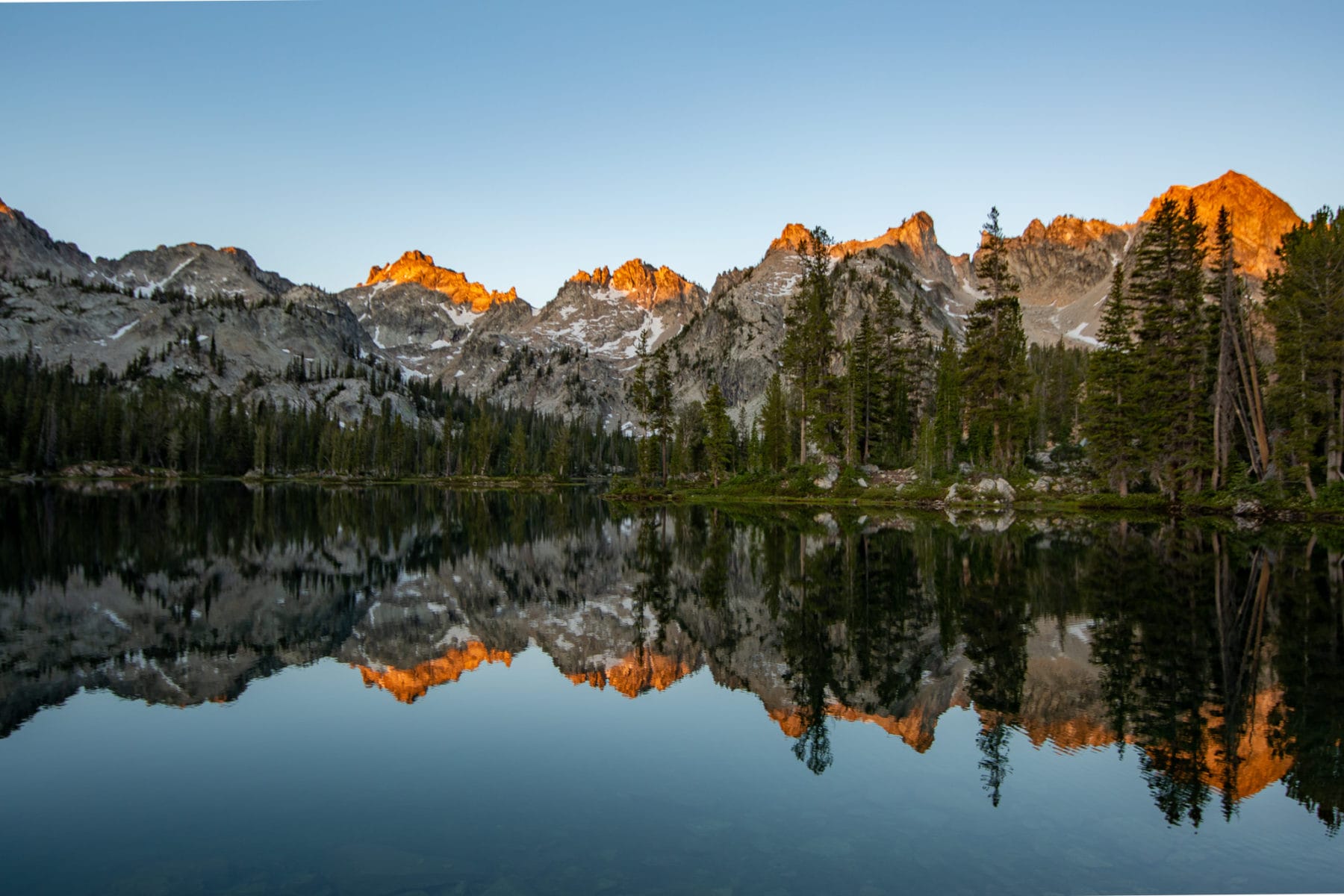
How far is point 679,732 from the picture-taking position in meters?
12.2

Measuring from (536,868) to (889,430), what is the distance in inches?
3241

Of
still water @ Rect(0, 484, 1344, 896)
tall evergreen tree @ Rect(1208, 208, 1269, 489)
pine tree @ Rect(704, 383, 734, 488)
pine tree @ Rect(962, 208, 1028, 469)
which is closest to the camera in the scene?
still water @ Rect(0, 484, 1344, 896)

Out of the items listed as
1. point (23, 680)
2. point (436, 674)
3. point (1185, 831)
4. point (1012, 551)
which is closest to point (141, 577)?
point (23, 680)

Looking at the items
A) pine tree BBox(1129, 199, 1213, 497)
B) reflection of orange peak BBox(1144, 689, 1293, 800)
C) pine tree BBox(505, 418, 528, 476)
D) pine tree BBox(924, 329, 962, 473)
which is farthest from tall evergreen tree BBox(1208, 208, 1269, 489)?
pine tree BBox(505, 418, 528, 476)

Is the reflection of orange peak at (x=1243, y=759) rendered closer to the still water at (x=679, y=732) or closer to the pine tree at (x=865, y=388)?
the still water at (x=679, y=732)

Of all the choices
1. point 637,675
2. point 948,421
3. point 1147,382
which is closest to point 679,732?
point 637,675

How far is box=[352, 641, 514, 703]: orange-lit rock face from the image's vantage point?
14.6 metres

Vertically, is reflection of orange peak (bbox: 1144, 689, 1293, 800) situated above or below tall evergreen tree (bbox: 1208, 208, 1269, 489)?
below

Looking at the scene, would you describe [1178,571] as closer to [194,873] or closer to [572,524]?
[194,873]

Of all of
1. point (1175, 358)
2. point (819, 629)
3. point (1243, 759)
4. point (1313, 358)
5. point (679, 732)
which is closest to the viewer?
point (1243, 759)

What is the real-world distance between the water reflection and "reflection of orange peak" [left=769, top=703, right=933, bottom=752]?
2.0 inches

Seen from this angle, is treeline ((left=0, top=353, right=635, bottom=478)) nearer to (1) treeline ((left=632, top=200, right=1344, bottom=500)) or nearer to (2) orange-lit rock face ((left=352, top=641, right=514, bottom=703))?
(1) treeline ((left=632, top=200, right=1344, bottom=500))

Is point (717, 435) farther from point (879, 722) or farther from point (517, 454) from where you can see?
point (517, 454)

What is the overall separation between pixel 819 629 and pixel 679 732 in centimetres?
722
